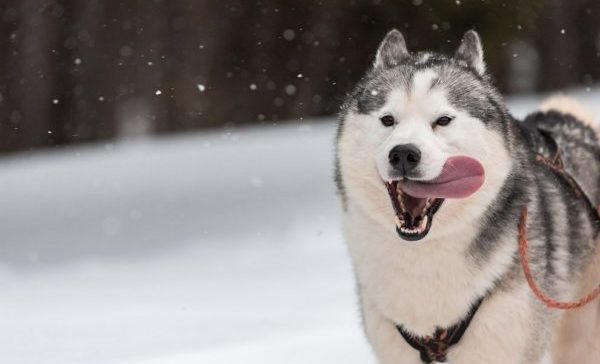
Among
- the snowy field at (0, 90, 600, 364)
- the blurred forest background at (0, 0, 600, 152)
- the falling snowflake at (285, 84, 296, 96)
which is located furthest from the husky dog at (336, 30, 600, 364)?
the falling snowflake at (285, 84, 296, 96)

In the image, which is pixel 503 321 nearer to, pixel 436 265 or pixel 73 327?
pixel 436 265

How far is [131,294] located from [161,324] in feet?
3.24

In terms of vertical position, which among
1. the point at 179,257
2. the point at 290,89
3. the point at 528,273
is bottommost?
the point at 179,257

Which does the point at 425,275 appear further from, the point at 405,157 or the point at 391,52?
the point at 391,52

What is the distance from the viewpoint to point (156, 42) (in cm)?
1528

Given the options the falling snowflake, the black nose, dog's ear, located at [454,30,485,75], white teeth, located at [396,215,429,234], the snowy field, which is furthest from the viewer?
the falling snowflake

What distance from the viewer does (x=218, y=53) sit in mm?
16062

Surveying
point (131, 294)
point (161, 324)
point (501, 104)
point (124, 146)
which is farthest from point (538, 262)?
point (124, 146)

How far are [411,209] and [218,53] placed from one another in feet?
42.1

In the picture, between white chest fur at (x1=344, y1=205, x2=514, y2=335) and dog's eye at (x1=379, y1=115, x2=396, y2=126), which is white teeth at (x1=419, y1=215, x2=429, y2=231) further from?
dog's eye at (x1=379, y1=115, x2=396, y2=126)

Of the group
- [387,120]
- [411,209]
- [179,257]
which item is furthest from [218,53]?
[411,209]

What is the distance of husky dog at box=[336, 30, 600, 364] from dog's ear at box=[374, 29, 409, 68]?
0.06m

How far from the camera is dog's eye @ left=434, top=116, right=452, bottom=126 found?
3.46 m

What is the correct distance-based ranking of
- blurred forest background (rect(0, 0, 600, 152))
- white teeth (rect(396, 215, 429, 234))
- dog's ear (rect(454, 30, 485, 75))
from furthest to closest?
blurred forest background (rect(0, 0, 600, 152)) < dog's ear (rect(454, 30, 485, 75)) < white teeth (rect(396, 215, 429, 234))
